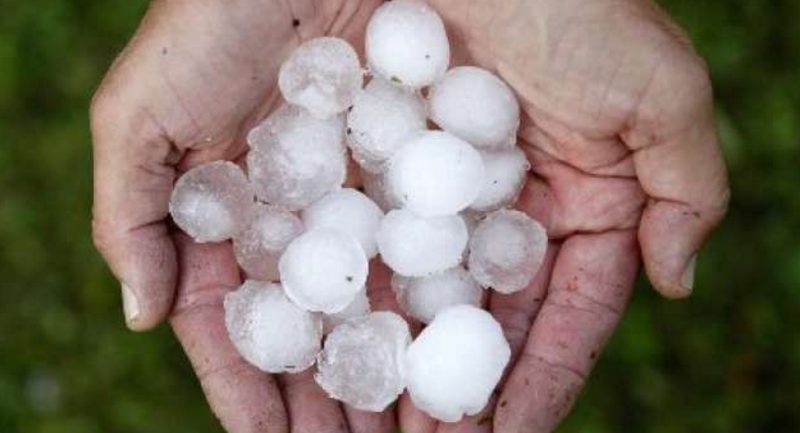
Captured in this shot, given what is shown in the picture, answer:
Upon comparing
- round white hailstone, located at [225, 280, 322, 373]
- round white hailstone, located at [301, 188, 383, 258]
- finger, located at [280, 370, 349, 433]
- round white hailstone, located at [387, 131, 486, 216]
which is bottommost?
finger, located at [280, 370, 349, 433]

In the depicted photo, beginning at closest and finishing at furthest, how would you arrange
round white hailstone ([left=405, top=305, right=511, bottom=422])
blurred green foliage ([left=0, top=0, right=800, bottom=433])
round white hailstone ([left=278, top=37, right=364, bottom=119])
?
1. round white hailstone ([left=405, top=305, right=511, bottom=422])
2. round white hailstone ([left=278, top=37, right=364, bottom=119])
3. blurred green foliage ([left=0, top=0, right=800, bottom=433])

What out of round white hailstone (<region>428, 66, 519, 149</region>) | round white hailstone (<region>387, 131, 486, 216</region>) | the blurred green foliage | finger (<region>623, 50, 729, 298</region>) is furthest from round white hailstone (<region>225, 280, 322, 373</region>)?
the blurred green foliage

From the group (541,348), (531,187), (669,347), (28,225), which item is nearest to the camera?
(541,348)

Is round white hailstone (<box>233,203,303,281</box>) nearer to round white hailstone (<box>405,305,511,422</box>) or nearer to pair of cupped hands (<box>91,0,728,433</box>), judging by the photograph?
pair of cupped hands (<box>91,0,728,433</box>)

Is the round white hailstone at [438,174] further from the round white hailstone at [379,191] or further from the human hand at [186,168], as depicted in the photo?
the human hand at [186,168]

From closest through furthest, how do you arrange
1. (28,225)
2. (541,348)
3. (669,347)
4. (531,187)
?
(541,348), (531,187), (669,347), (28,225)

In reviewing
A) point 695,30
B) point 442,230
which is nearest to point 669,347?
point 695,30

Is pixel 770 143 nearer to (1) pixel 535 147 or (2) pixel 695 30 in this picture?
(2) pixel 695 30
